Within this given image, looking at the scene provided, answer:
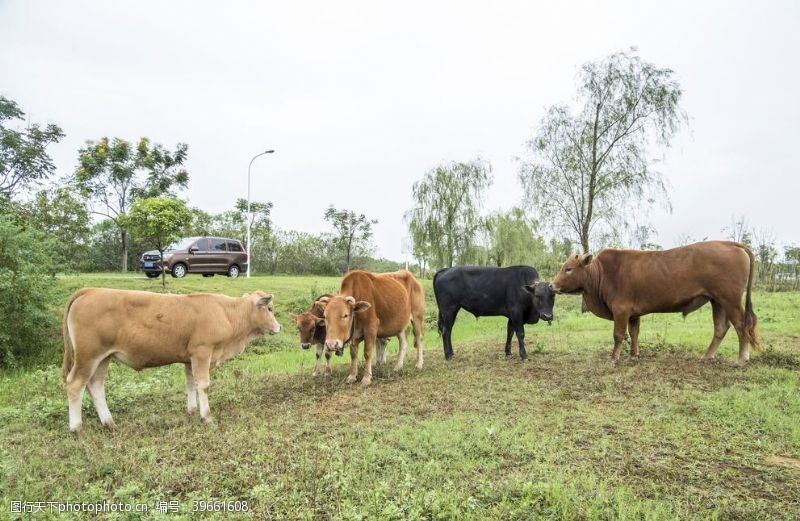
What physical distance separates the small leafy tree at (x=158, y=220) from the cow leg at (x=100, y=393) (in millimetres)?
13001

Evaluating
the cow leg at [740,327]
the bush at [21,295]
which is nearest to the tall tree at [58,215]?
the bush at [21,295]

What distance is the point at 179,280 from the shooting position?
66.7 ft

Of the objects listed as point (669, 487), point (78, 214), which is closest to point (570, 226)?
point (669, 487)

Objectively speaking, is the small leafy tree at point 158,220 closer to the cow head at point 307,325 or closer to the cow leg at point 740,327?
the cow head at point 307,325

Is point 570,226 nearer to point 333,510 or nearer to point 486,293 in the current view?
point 486,293

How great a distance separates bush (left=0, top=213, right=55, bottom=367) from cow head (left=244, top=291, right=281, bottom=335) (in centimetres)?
755

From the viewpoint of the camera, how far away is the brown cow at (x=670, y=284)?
8.48 meters

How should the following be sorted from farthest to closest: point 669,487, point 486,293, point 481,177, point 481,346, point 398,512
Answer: point 481,177, point 481,346, point 486,293, point 669,487, point 398,512

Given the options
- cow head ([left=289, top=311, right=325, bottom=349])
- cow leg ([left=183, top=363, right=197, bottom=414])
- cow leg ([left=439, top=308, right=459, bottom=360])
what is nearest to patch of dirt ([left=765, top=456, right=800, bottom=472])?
cow leg ([left=439, top=308, right=459, bottom=360])

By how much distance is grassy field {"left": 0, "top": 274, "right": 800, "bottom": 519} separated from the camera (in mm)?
3916

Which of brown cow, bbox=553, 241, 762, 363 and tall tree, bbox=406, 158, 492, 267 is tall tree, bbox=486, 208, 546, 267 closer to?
tall tree, bbox=406, 158, 492, 267

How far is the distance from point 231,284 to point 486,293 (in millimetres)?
13320

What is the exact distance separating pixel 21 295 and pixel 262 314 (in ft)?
26.4

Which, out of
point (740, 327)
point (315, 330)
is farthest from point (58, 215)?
point (740, 327)
